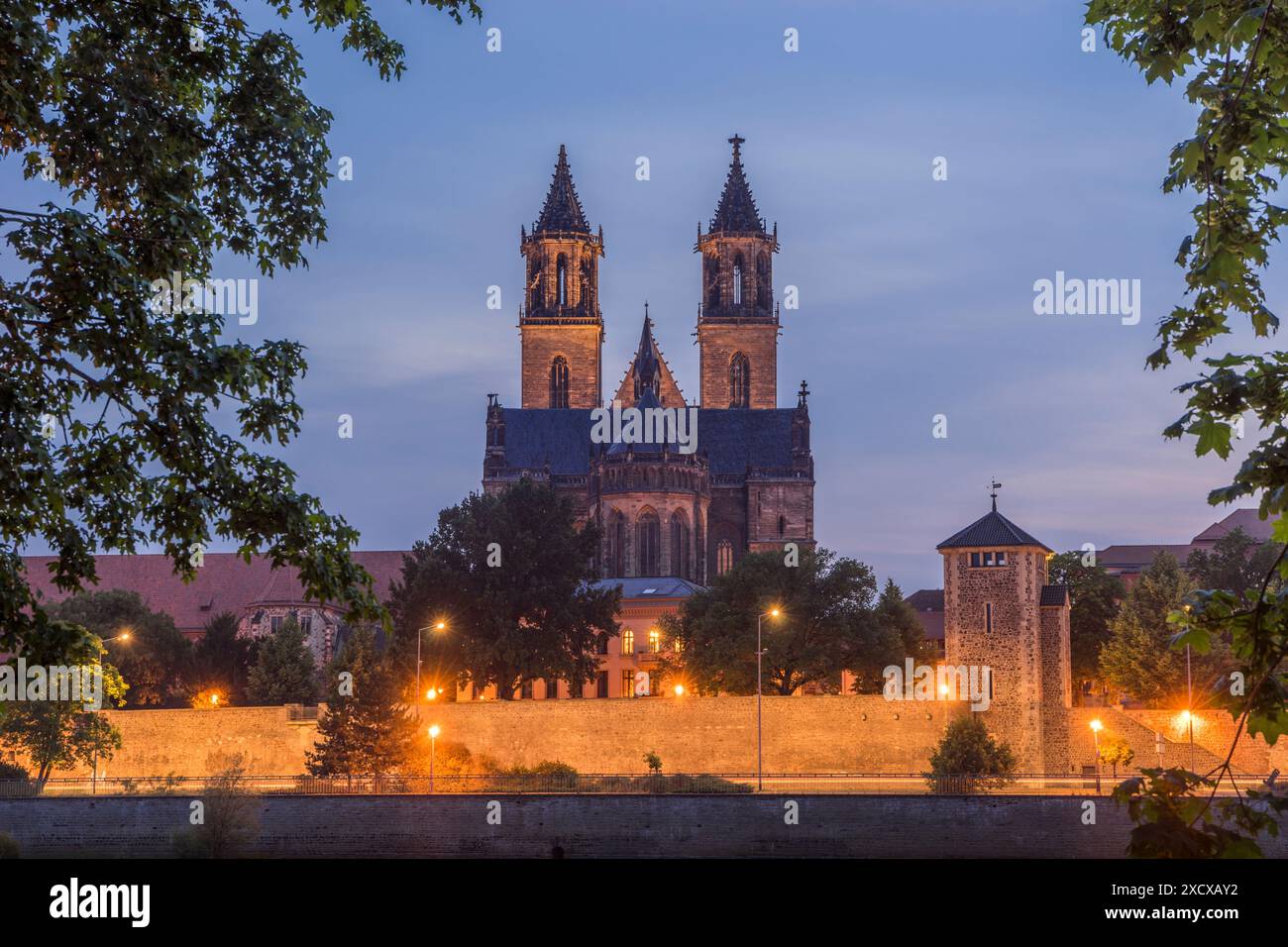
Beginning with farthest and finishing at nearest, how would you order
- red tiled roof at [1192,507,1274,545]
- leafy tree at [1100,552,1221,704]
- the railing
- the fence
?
red tiled roof at [1192,507,1274,545] → leafy tree at [1100,552,1221,704] → the fence → the railing

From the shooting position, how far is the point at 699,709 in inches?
2712

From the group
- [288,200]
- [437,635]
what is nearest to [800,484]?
[437,635]

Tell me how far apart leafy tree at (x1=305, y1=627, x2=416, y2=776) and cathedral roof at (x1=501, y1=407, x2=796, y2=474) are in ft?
148

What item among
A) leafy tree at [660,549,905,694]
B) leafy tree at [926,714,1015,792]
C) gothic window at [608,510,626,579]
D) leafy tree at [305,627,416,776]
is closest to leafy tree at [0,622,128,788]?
leafy tree at [305,627,416,776]

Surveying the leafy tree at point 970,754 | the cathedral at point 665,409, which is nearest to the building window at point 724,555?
the cathedral at point 665,409

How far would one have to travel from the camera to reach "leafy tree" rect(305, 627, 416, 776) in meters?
63.4

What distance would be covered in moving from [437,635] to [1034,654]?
25060mm

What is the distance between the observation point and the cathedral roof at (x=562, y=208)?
124188 millimetres

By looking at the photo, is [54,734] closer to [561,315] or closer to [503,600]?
[503,600]

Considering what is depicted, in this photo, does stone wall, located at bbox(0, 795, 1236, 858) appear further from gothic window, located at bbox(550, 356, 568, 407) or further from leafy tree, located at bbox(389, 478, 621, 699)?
gothic window, located at bbox(550, 356, 568, 407)

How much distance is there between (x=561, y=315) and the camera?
4877 inches

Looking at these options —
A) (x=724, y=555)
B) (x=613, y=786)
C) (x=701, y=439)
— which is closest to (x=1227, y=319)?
(x=613, y=786)

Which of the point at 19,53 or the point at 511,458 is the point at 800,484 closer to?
the point at 511,458
